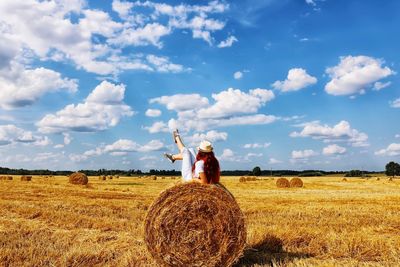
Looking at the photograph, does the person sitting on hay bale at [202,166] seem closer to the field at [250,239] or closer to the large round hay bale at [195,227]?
the large round hay bale at [195,227]

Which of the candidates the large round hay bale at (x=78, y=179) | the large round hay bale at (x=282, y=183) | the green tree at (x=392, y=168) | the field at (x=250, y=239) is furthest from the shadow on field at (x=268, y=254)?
the green tree at (x=392, y=168)

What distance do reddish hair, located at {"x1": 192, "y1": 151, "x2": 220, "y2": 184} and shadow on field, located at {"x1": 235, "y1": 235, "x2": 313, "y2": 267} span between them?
4.49ft

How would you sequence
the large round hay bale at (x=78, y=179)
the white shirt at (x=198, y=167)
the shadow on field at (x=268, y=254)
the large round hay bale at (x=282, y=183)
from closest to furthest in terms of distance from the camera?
the shadow on field at (x=268, y=254), the white shirt at (x=198, y=167), the large round hay bale at (x=282, y=183), the large round hay bale at (x=78, y=179)

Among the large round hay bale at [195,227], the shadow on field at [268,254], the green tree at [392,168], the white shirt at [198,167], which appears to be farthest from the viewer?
the green tree at [392,168]

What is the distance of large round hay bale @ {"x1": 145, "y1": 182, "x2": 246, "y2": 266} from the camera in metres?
7.20

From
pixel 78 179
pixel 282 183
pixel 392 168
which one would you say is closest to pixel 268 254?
pixel 282 183

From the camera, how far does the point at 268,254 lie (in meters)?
7.61

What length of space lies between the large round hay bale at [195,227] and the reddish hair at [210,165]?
15 cm

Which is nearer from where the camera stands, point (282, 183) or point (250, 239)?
point (250, 239)

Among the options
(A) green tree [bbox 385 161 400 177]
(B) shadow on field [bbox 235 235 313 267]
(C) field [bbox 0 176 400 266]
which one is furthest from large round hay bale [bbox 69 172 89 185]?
(A) green tree [bbox 385 161 400 177]

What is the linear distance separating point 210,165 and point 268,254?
182 centimetres

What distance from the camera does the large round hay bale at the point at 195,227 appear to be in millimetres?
7195

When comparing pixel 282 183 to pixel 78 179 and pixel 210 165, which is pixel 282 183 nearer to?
pixel 78 179

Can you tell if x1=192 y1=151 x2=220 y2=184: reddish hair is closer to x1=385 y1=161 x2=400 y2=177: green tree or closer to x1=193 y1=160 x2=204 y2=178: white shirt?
A: x1=193 y1=160 x2=204 y2=178: white shirt
